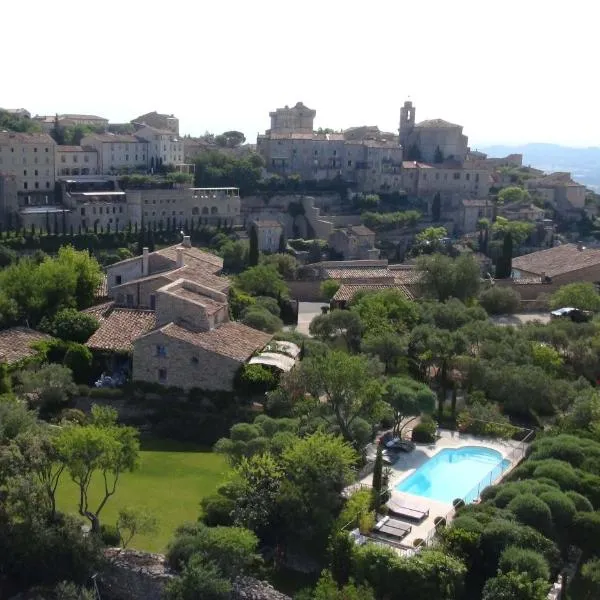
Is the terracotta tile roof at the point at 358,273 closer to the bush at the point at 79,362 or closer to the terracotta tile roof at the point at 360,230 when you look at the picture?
the terracotta tile roof at the point at 360,230

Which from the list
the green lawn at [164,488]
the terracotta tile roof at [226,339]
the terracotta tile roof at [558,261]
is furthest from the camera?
the terracotta tile roof at [558,261]

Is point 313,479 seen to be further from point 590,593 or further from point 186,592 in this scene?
point 590,593

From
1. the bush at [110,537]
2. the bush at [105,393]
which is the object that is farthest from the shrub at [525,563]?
the bush at [105,393]

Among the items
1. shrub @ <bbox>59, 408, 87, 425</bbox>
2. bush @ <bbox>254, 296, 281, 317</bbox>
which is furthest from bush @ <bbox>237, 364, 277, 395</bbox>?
bush @ <bbox>254, 296, 281, 317</bbox>

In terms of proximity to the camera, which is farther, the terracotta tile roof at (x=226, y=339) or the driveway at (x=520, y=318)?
the driveway at (x=520, y=318)

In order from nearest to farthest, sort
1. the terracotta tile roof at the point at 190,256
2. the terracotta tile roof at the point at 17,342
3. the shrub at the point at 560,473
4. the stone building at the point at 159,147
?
the shrub at the point at 560,473, the terracotta tile roof at the point at 17,342, the terracotta tile roof at the point at 190,256, the stone building at the point at 159,147

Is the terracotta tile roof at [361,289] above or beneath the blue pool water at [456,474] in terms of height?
above

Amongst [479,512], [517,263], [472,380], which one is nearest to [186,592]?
[479,512]

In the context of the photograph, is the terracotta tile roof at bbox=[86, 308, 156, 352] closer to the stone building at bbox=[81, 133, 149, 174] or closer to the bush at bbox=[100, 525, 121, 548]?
the bush at bbox=[100, 525, 121, 548]
